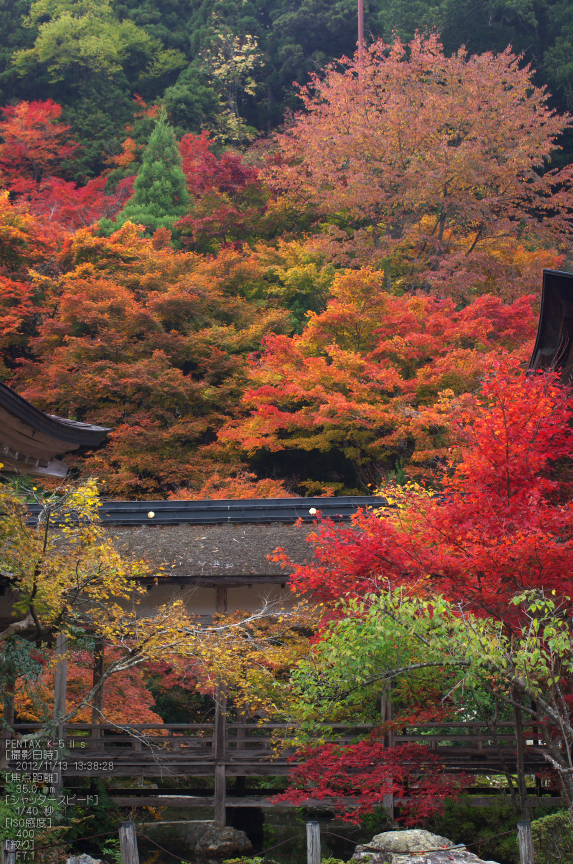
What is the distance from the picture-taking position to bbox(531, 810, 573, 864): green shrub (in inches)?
317

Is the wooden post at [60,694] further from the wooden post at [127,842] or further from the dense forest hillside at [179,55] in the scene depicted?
the dense forest hillside at [179,55]

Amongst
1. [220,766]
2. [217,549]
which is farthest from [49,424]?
[220,766]

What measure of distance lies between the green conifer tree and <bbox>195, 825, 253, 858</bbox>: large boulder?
2073 centimetres

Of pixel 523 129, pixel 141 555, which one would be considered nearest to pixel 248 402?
pixel 141 555

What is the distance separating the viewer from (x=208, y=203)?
27.0m

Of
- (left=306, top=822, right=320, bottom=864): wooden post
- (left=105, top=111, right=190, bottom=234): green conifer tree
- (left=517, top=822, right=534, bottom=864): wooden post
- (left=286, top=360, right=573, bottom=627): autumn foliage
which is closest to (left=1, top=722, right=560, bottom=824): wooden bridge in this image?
(left=306, top=822, right=320, bottom=864): wooden post

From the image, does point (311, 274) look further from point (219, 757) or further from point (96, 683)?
point (219, 757)

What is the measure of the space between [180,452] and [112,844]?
10.3 m

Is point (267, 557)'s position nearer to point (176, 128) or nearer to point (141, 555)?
point (141, 555)

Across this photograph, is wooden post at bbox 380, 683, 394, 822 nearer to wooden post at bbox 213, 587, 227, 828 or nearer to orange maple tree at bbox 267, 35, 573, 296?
wooden post at bbox 213, 587, 227, 828

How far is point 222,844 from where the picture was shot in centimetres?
1064

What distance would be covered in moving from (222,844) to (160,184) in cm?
2267

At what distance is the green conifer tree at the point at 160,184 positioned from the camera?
27500 millimetres

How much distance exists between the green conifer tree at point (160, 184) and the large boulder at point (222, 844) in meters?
20.7
